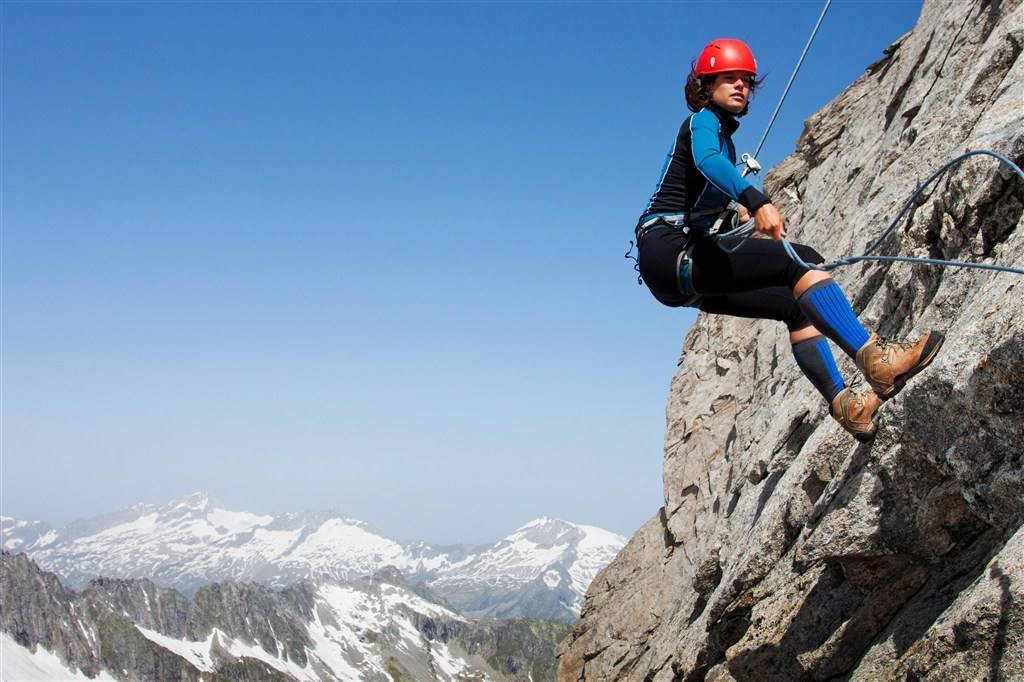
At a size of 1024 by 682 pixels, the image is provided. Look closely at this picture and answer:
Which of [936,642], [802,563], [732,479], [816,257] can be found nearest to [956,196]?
[816,257]

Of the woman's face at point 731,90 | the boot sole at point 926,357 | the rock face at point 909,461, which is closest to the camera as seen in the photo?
the rock face at point 909,461

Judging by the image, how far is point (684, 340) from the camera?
26719 mm

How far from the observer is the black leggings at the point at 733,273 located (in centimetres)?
845

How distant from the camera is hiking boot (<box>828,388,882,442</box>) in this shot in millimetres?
7875

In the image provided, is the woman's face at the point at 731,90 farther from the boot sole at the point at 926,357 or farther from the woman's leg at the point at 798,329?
the boot sole at the point at 926,357

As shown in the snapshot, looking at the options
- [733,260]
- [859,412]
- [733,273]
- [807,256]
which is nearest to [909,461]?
[859,412]

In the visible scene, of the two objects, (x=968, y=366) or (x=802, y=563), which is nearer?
(x=968, y=366)

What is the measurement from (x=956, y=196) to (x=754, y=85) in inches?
114

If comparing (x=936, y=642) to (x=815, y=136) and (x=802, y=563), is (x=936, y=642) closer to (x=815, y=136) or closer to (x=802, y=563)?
(x=802, y=563)

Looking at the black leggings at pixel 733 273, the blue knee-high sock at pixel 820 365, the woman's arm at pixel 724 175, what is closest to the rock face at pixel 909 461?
the blue knee-high sock at pixel 820 365

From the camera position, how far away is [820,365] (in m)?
8.51

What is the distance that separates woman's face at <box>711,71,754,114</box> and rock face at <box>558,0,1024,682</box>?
9.64 feet

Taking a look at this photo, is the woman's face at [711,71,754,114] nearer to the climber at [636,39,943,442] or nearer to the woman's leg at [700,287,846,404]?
the climber at [636,39,943,442]

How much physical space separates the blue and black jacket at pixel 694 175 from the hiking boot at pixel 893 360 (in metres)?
2.21
